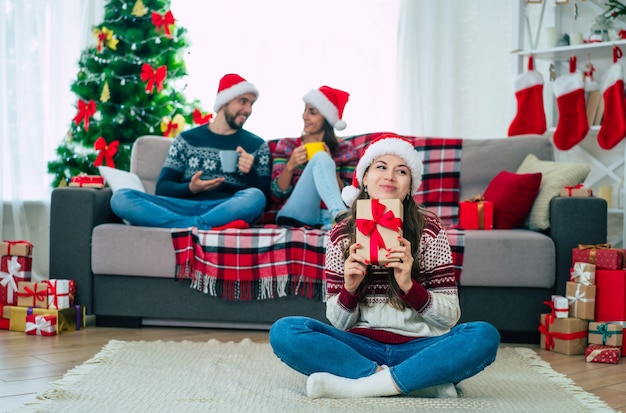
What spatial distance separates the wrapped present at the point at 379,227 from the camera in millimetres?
1754

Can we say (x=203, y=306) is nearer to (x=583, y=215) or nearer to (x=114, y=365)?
(x=114, y=365)

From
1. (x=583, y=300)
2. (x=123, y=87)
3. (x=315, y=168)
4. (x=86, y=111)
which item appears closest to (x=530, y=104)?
(x=315, y=168)

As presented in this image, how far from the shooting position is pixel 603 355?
8.20ft

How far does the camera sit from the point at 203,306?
2.97 meters


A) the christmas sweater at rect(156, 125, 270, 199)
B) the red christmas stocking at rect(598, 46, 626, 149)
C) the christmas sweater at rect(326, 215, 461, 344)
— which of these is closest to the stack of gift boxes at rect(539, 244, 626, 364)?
the christmas sweater at rect(326, 215, 461, 344)

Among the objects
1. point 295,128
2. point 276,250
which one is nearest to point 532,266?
point 276,250

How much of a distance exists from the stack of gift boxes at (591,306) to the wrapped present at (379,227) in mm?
1165

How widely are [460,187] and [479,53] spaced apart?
181 centimetres

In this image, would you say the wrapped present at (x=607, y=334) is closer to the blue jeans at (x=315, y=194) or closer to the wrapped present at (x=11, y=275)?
the blue jeans at (x=315, y=194)

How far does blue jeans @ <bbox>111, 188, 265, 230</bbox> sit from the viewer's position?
10.2 ft

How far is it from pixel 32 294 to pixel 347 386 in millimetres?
1633

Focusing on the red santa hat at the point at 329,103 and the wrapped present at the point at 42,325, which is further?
the red santa hat at the point at 329,103

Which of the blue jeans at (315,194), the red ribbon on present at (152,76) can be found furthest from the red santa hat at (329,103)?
the red ribbon on present at (152,76)

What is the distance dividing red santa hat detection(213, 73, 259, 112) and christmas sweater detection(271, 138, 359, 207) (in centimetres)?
33
